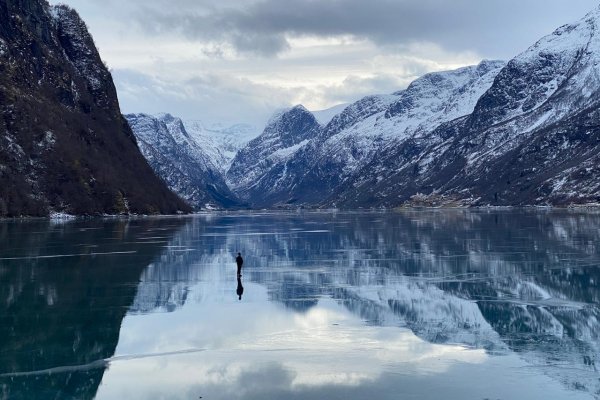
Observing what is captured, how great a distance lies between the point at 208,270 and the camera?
249ft

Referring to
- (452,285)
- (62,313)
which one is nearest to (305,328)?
(62,313)

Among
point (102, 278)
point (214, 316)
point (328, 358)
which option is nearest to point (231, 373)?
point (328, 358)

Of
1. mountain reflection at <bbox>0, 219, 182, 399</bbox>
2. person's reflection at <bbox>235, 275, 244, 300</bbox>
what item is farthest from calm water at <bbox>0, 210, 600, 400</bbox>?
person's reflection at <bbox>235, 275, 244, 300</bbox>

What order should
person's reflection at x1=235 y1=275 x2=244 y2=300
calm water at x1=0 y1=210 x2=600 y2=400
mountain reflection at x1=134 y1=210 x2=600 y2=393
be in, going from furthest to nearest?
1. person's reflection at x1=235 y1=275 x2=244 y2=300
2. mountain reflection at x1=134 y1=210 x2=600 y2=393
3. calm water at x1=0 y1=210 x2=600 y2=400

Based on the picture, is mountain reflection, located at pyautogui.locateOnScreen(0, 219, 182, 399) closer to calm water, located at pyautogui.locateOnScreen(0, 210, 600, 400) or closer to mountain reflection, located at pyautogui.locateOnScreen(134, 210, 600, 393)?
calm water, located at pyautogui.locateOnScreen(0, 210, 600, 400)

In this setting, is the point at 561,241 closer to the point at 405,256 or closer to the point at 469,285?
the point at 405,256

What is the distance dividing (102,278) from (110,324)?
22.9 meters

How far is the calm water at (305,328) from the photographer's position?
3159cm

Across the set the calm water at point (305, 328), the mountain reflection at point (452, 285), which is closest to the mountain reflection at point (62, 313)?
the calm water at point (305, 328)

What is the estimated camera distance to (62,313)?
49.1 m

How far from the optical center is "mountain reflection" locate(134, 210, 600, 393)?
3962 cm

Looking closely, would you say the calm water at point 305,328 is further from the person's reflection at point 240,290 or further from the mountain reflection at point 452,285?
the person's reflection at point 240,290

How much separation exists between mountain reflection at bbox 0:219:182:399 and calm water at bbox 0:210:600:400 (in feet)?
0.45

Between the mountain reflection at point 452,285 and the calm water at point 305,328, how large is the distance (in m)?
0.18
